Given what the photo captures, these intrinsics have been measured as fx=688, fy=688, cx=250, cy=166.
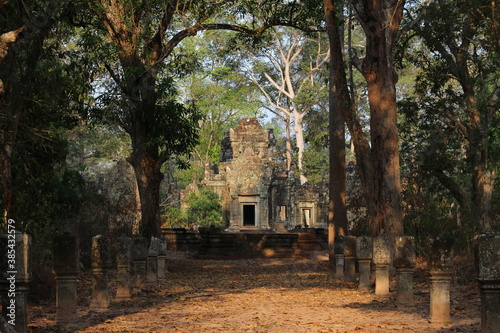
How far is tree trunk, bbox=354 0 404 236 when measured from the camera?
47.2 feet

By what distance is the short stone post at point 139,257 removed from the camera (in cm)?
1348

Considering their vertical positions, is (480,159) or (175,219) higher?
(480,159)

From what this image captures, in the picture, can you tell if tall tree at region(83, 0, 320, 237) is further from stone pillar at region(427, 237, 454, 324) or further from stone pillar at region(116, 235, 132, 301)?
stone pillar at region(427, 237, 454, 324)

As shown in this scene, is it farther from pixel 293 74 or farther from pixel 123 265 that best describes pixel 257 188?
pixel 123 265

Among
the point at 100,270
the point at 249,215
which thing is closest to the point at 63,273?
the point at 100,270

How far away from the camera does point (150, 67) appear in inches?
645

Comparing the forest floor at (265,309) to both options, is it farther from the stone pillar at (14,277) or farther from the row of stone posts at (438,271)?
the stone pillar at (14,277)

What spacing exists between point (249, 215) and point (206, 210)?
4.38 m

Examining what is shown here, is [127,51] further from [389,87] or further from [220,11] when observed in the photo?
[389,87]

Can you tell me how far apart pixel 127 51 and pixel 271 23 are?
15.7ft

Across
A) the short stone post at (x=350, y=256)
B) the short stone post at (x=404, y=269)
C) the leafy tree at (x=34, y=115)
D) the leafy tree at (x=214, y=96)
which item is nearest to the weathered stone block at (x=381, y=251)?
the short stone post at (x=404, y=269)

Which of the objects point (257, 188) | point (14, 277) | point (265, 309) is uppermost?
point (257, 188)

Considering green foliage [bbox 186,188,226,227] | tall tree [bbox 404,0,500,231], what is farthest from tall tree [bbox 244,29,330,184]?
tall tree [bbox 404,0,500,231]

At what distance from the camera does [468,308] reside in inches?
402
